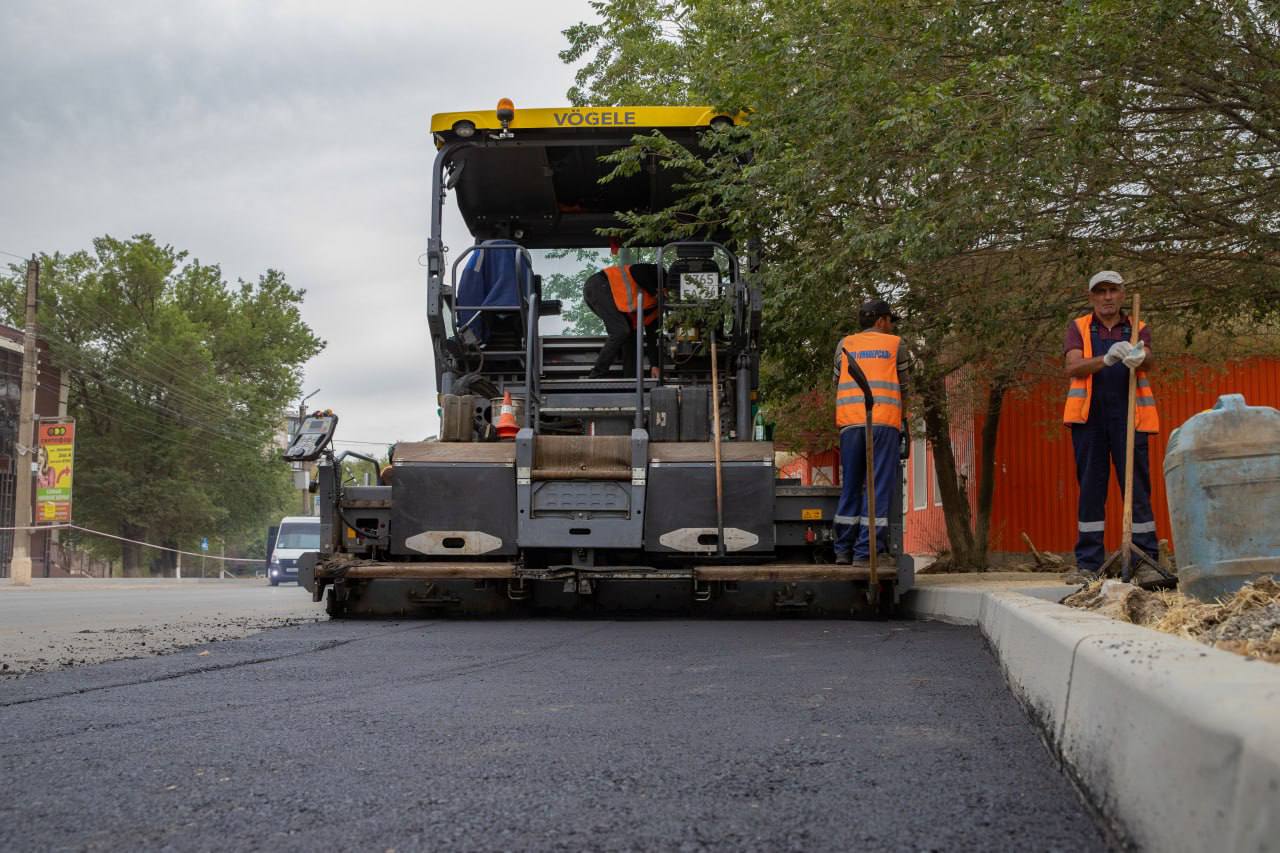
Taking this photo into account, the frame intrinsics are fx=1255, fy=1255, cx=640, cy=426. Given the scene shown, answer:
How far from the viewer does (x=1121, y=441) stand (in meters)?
6.78

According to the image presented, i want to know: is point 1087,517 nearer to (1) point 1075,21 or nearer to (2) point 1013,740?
(1) point 1075,21

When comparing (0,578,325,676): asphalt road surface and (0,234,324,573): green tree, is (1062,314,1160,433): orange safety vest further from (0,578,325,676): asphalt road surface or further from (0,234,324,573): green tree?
(0,234,324,573): green tree

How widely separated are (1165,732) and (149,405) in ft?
154

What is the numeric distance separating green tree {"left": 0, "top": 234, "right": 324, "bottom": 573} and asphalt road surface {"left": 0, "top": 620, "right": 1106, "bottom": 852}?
137 feet

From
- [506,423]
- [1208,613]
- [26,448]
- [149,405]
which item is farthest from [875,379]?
[149,405]

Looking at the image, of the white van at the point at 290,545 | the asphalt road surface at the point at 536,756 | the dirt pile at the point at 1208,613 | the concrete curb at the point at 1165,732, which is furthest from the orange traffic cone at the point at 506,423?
the white van at the point at 290,545

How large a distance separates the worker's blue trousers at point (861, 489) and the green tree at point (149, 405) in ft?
133

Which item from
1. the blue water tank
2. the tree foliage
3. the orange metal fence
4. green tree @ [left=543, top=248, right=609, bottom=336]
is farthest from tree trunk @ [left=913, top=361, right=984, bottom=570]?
the blue water tank

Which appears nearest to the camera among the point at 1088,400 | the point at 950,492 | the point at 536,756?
the point at 536,756

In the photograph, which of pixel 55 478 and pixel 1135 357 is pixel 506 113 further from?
pixel 55 478

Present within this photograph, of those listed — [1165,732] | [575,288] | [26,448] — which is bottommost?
[1165,732]

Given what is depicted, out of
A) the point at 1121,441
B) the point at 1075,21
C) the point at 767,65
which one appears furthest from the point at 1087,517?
the point at 767,65

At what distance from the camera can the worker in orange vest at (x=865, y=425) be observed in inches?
310

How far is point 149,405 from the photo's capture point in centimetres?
4519
